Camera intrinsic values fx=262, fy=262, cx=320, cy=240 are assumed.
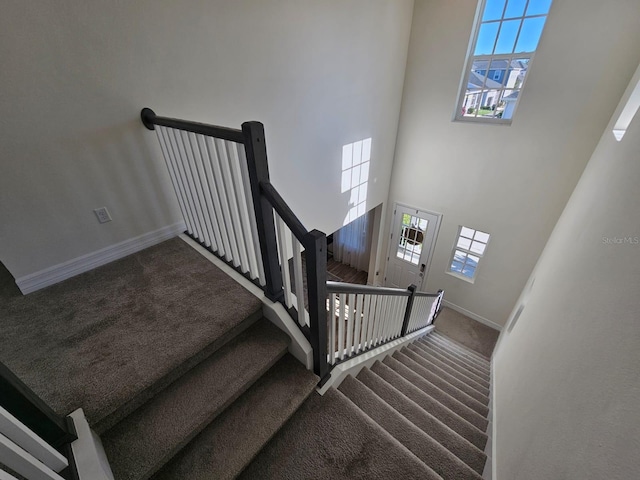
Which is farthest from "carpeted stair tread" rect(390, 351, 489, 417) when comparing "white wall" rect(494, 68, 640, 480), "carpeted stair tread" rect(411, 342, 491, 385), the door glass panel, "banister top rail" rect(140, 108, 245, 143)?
the door glass panel

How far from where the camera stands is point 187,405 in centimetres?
127

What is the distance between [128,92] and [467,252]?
16.2 feet

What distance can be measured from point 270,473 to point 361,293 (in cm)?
98

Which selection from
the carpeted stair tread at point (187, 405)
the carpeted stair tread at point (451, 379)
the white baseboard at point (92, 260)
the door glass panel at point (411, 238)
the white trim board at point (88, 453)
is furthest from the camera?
the door glass panel at point (411, 238)

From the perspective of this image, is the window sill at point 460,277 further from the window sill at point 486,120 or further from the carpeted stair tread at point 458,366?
the window sill at point 486,120

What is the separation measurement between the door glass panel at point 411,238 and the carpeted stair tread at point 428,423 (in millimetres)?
3525

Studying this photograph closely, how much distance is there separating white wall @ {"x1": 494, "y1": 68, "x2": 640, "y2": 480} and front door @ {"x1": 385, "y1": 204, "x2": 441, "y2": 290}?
9.27 ft

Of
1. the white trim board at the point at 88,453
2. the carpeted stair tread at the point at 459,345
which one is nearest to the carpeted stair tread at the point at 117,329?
the white trim board at the point at 88,453

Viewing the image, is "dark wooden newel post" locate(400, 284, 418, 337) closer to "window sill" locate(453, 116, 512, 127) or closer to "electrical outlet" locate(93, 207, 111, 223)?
"electrical outlet" locate(93, 207, 111, 223)

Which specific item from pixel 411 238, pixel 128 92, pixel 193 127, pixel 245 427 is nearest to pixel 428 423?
pixel 245 427

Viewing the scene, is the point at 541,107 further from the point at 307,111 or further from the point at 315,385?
the point at 315,385

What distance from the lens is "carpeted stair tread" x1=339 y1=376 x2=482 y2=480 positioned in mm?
1350

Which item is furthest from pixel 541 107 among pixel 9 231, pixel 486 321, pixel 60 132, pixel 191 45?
pixel 9 231

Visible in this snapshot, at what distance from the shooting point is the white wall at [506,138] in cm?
284
